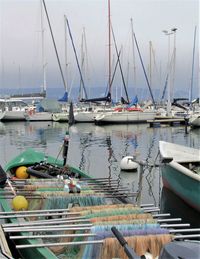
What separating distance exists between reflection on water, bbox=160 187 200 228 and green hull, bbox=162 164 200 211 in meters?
0.19

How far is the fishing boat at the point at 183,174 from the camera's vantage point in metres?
9.54

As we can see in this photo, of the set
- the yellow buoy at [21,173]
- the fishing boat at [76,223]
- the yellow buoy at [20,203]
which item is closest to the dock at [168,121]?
the yellow buoy at [21,173]

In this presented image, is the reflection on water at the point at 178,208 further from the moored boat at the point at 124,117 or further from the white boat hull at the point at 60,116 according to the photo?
the white boat hull at the point at 60,116

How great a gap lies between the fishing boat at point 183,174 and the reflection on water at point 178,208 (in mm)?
181

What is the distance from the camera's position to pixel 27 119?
2115 inches

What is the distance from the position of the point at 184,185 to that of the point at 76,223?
515cm

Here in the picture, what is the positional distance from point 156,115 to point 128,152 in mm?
25919

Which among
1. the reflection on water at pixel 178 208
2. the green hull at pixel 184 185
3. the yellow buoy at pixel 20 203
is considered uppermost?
the yellow buoy at pixel 20 203

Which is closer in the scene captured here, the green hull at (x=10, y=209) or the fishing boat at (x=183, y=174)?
the green hull at (x=10, y=209)

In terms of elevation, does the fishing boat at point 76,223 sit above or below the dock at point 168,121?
above

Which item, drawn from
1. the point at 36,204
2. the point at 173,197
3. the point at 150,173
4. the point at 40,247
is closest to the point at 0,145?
the point at 150,173

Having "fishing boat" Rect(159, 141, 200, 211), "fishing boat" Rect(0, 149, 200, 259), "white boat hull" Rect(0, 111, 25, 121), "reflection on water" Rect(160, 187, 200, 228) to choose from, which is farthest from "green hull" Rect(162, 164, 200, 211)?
"white boat hull" Rect(0, 111, 25, 121)

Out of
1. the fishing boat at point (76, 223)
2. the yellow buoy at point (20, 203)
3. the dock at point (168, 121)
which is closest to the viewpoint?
the fishing boat at point (76, 223)

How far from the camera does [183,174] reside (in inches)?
398
